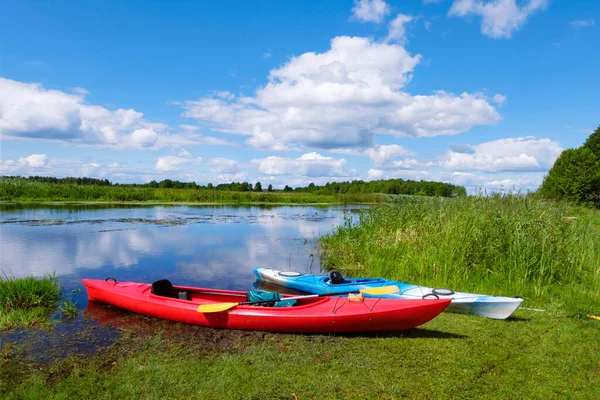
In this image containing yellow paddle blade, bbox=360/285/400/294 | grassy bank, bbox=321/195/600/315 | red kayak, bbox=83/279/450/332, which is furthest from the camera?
grassy bank, bbox=321/195/600/315

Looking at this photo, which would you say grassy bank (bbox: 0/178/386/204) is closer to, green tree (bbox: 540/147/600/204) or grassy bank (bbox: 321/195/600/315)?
green tree (bbox: 540/147/600/204)

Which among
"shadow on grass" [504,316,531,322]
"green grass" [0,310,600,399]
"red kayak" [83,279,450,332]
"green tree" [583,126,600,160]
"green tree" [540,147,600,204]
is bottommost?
"green grass" [0,310,600,399]

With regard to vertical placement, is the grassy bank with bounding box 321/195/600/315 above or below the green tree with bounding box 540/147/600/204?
below

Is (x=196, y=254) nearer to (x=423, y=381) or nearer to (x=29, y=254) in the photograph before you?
(x=29, y=254)

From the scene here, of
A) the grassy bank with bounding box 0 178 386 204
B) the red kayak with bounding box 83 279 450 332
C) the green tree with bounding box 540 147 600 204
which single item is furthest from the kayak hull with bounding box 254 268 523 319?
the green tree with bounding box 540 147 600 204

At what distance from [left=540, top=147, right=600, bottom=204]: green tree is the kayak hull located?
776 inches

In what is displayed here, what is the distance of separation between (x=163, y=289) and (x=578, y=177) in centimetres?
2420

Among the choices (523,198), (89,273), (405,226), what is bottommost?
→ (89,273)

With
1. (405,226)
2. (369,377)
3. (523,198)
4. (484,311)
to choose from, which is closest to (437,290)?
(484,311)

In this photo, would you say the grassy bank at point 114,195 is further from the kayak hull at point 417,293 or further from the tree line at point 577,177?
the kayak hull at point 417,293

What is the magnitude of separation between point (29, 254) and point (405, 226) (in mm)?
9456

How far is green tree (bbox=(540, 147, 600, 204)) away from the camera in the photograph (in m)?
22.7

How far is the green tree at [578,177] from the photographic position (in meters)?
22.7

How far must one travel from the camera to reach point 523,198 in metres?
7.91
